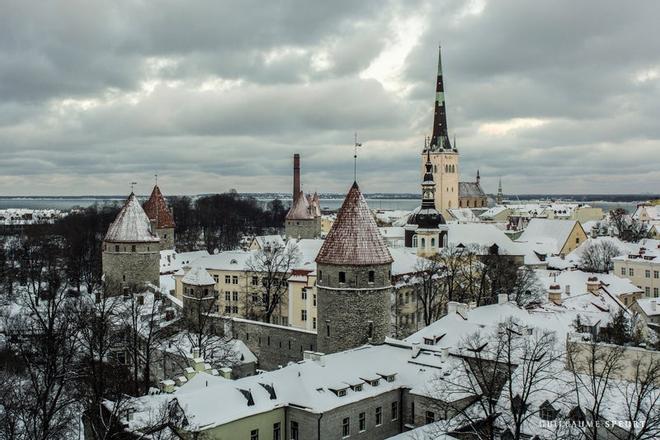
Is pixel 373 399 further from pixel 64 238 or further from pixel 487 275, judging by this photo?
pixel 64 238

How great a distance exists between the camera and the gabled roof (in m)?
122

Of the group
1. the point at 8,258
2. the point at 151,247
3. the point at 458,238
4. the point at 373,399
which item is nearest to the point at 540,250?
the point at 458,238

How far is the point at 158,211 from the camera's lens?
61.8 m

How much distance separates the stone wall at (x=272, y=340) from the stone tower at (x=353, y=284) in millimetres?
2795

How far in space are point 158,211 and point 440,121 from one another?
48.6 meters

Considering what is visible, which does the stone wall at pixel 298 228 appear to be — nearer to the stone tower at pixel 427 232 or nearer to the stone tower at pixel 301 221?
the stone tower at pixel 301 221

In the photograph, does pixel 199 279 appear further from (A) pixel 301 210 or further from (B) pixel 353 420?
(A) pixel 301 210

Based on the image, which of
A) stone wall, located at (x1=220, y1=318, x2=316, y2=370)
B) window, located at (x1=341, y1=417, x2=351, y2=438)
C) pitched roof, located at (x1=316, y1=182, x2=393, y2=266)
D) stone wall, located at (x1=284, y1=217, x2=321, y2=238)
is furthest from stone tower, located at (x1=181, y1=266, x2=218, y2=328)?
stone wall, located at (x1=284, y1=217, x2=321, y2=238)

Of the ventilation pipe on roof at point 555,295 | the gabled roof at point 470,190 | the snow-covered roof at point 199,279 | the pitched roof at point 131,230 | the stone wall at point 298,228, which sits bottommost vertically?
the ventilation pipe on roof at point 555,295

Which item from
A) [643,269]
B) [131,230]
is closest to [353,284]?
[131,230]

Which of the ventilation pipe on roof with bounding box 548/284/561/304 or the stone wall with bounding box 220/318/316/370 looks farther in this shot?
the ventilation pipe on roof with bounding box 548/284/561/304

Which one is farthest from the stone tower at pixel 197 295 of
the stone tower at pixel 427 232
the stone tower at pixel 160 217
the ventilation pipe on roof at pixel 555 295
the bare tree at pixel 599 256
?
the bare tree at pixel 599 256

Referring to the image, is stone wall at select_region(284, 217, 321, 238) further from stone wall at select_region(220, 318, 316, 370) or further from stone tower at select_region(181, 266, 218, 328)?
stone wall at select_region(220, 318, 316, 370)

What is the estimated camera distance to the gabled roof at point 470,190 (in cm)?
12228
